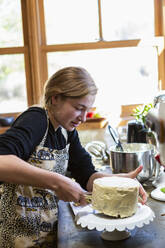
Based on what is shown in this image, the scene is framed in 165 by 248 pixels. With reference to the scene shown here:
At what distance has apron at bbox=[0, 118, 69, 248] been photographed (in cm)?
163

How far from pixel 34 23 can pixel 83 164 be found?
5.64ft

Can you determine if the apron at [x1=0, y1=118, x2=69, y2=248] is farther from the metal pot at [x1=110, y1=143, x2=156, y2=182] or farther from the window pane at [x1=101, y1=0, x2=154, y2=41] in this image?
the window pane at [x1=101, y1=0, x2=154, y2=41]

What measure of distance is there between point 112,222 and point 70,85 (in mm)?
622

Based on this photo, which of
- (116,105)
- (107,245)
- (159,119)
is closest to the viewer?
(107,245)

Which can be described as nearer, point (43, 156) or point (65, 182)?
point (65, 182)

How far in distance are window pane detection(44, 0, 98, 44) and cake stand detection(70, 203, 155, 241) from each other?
7.55 ft

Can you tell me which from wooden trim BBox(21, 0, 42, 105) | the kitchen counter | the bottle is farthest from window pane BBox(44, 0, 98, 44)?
the kitchen counter

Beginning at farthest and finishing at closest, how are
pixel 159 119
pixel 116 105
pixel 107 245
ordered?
pixel 116 105
pixel 159 119
pixel 107 245

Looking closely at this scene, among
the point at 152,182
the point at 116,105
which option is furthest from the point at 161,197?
the point at 116,105

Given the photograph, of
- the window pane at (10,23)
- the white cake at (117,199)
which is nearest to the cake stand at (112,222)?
the white cake at (117,199)

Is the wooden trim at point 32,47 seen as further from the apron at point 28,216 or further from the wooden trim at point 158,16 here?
the apron at point 28,216

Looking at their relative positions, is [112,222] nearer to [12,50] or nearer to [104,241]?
[104,241]

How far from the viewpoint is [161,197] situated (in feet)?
5.21

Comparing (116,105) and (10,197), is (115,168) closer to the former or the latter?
(10,197)
